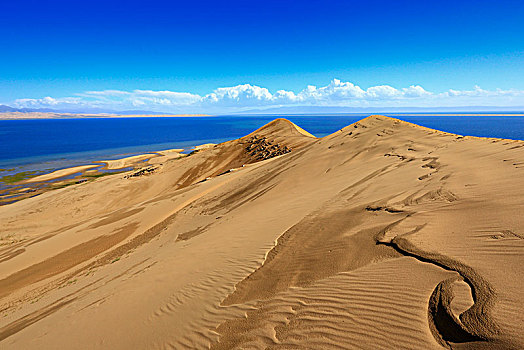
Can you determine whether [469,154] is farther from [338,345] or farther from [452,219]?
[338,345]

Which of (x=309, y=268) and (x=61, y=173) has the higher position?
(x=309, y=268)

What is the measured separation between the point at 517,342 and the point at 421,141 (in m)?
16.4

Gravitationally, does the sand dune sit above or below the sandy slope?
below

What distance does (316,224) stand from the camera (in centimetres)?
736

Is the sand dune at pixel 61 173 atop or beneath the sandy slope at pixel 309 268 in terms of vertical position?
beneath

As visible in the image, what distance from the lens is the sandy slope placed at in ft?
10.7

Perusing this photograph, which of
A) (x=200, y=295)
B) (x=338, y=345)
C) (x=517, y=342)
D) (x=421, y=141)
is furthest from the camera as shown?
(x=421, y=141)

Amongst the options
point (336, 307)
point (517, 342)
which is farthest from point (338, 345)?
point (517, 342)

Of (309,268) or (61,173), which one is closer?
(309,268)

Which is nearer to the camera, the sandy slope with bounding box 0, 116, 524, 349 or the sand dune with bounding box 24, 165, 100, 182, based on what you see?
the sandy slope with bounding box 0, 116, 524, 349

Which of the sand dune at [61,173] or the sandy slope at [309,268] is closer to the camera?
the sandy slope at [309,268]

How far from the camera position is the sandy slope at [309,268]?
3.26m

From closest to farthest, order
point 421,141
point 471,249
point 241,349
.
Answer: point 241,349 < point 471,249 < point 421,141

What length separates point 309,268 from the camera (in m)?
5.13
